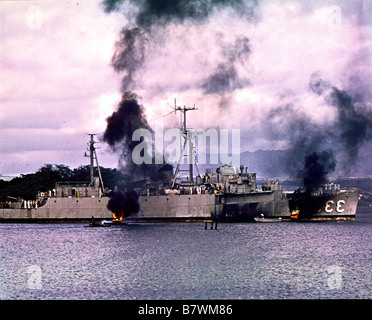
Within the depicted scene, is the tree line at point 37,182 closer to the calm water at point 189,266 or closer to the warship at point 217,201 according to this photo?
the warship at point 217,201

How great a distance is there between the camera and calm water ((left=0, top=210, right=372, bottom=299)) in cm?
3294

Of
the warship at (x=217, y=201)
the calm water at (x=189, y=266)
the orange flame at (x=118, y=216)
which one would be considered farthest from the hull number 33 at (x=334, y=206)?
the orange flame at (x=118, y=216)

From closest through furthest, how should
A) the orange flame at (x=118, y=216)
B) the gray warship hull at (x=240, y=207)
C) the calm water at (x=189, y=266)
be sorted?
the calm water at (x=189, y=266), the gray warship hull at (x=240, y=207), the orange flame at (x=118, y=216)

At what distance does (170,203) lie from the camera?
3556 inches

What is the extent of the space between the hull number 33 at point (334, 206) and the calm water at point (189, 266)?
19.7 metres

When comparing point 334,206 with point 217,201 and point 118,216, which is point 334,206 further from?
point 118,216

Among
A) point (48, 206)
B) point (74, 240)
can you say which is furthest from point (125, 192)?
point (74, 240)

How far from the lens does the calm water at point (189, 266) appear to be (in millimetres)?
32938

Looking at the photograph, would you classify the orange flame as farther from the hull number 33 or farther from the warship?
the hull number 33

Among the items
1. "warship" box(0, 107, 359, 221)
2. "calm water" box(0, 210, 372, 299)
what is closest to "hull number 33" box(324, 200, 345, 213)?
"warship" box(0, 107, 359, 221)

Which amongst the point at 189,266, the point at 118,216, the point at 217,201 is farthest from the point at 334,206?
the point at 189,266

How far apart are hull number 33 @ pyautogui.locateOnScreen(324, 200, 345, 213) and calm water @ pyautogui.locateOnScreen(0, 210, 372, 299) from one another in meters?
19.7

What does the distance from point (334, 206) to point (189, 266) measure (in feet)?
169

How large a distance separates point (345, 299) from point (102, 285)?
46.3ft
